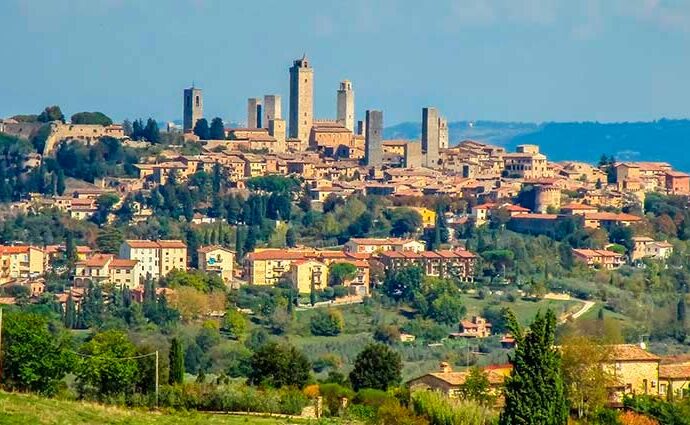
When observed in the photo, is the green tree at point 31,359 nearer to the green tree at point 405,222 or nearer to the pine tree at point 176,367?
the pine tree at point 176,367

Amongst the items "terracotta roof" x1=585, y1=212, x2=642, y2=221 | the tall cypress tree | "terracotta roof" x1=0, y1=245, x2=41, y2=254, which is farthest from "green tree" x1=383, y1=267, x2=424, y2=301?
the tall cypress tree

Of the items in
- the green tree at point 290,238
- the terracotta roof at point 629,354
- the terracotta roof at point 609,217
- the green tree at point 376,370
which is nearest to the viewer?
the terracotta roof at point 629,354

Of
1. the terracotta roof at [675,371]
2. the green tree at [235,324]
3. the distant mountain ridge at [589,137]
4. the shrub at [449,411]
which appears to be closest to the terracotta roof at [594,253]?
the green tree at [235,324]

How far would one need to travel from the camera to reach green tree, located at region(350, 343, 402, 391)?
31.3m

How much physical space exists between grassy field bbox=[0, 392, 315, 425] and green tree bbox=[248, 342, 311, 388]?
25.1 feet

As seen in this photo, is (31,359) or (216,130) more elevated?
(216,130)

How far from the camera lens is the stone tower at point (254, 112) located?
86125 millimetres

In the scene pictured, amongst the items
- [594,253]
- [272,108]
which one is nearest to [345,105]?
[272,108]

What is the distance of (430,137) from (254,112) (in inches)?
351

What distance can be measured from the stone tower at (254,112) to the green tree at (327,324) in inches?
1351

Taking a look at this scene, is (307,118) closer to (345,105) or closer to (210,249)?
(345,105)

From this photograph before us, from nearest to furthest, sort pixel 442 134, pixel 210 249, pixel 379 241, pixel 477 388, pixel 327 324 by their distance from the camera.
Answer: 1. pixel 477 388
2. pixel 327 324
3. pixel 210 249
4. pixel 379 241
5. pixel 442 134

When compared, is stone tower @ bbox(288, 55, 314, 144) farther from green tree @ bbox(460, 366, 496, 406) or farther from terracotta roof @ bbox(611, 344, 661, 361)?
green tree @ bbox(460, 366, 496, 406)

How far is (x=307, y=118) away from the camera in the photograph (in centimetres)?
8312
